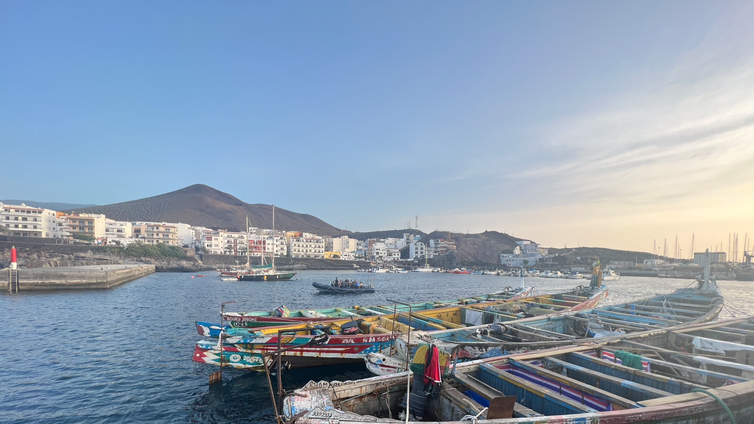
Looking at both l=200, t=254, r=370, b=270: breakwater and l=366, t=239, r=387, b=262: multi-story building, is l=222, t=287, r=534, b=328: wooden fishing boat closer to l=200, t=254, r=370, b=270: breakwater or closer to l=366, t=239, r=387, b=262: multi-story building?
l=200, t=254, r=370, b=270: breakwater

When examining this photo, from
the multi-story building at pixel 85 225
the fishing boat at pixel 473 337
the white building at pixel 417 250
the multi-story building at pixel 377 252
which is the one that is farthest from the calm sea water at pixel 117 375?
the white building at pixel 417 250

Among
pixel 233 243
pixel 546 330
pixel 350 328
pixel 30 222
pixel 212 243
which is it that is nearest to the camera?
pixel 350 328

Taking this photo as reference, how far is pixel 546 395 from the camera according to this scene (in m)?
7.20

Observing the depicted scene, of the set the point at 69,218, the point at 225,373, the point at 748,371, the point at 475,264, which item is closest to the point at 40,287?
the point at 225,373

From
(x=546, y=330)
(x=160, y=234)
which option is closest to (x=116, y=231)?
(x=160, y=234)

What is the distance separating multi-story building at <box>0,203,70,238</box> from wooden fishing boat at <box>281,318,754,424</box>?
129339 mm

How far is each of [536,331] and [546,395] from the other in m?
9.03

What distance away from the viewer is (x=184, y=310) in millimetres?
33094

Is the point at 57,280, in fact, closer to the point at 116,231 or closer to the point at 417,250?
the point at 116,231

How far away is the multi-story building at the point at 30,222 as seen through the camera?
3789 inches

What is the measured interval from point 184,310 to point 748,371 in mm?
38202

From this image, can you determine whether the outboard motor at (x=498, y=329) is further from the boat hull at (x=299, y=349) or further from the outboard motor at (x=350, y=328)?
the outboard motor at (x=350, y=328)

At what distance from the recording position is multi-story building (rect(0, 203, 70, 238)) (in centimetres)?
9623

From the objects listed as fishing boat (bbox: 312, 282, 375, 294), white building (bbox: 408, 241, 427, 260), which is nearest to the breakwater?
white building (bbox: 408, 241, 427, 260)
